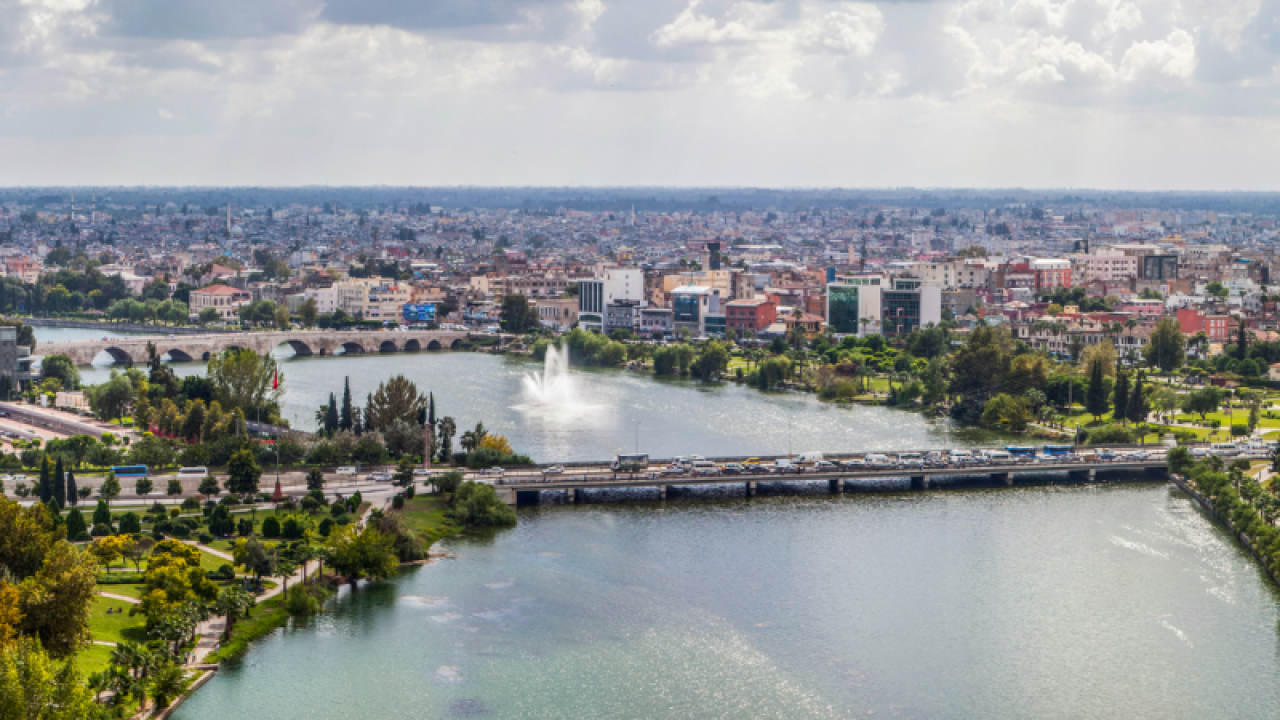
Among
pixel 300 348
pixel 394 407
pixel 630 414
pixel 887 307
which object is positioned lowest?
pixel 300 348

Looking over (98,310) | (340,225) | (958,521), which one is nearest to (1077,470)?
(958,521)

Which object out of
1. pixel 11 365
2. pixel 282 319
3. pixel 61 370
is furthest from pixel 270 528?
pixel 282 319

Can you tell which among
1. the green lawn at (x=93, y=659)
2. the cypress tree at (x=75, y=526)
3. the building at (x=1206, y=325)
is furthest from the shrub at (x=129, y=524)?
the building at (x=1206, y=325)

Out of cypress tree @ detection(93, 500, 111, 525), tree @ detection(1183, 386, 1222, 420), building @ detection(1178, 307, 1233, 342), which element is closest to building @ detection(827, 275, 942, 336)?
building @ detection(1178, 307, 1233, 342)

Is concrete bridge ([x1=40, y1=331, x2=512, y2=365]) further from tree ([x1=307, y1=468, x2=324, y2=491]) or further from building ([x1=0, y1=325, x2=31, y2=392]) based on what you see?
tree ([x1=307, y1=468, x2=324, y2=491])

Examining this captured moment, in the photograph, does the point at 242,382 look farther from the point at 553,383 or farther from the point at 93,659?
the point at 93,659

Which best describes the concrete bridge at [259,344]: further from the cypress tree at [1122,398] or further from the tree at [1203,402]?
the tree at [1203,402]
